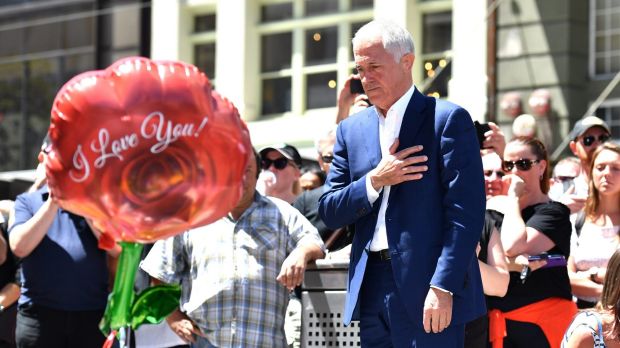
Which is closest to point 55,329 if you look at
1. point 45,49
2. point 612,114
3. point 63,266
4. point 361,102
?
point 63,266

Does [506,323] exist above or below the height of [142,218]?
below

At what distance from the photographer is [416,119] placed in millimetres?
5496

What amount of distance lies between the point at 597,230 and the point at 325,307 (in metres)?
1.96

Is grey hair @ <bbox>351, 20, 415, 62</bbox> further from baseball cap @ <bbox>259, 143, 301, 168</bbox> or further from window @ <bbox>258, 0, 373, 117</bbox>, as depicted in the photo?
window @ <bbox>258, 0, 373, 117</bbox>

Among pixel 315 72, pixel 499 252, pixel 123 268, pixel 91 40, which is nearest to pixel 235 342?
pixel 499 252

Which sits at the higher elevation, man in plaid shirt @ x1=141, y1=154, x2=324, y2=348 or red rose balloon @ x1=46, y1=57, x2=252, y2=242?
red rose balloon @ x1=46, y1=57, x2=252, y2=242

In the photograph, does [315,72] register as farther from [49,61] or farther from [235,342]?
[235,342]

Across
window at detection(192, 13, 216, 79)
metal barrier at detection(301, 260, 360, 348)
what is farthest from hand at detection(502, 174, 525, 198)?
window at detection(192, 13, 216, 79)

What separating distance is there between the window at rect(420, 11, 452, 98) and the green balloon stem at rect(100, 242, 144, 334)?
11458 millimetres

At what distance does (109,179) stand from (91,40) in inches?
622

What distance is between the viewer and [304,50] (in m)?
18.0

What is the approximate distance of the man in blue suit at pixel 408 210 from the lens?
532cm

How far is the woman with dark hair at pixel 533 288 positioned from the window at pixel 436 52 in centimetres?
877

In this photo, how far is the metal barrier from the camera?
6.49 meters
